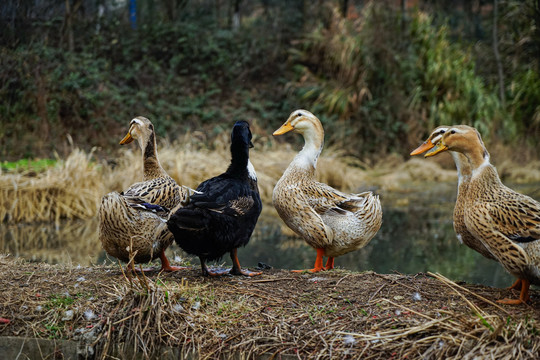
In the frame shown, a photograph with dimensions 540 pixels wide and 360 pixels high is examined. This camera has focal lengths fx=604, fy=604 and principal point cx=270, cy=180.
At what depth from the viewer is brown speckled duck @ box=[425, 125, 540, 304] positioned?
3846 mm

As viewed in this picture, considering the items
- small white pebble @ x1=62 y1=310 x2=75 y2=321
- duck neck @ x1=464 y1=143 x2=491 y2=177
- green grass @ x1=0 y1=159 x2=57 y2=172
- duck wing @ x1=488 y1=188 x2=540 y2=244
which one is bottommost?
green grass @ x1=0 y1=159 x2=57 y2=172

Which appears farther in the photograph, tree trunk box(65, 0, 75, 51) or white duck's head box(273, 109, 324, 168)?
tree trunk box(65, 0, 75, 51)

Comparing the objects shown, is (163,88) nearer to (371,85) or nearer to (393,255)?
(371,85)

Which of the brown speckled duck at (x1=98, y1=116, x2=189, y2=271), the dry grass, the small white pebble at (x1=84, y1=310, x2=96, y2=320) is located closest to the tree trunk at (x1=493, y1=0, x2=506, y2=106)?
the dry grass

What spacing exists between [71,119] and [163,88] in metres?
2.68

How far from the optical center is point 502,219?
3.96 meters

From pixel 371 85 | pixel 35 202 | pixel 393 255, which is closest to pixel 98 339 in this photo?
pixel 393 255

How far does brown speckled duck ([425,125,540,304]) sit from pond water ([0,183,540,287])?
5.95 ft

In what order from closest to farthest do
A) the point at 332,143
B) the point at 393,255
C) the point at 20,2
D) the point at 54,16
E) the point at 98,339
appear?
1. the point at 98,339
2. the point at 393,255
3. the point at 20,2
4. the point at 332,143
5. the point at 54,16

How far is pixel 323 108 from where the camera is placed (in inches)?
615

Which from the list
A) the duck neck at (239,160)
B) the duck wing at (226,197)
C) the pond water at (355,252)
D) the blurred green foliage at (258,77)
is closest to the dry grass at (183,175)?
the pond water at (355,252)

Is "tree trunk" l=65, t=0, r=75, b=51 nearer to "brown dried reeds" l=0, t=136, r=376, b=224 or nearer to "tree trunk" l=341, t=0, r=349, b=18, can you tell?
"brown dried reeds" l=0, t=136, r=376, b=224

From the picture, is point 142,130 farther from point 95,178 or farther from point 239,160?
point 95,178

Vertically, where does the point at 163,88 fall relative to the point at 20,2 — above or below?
below
